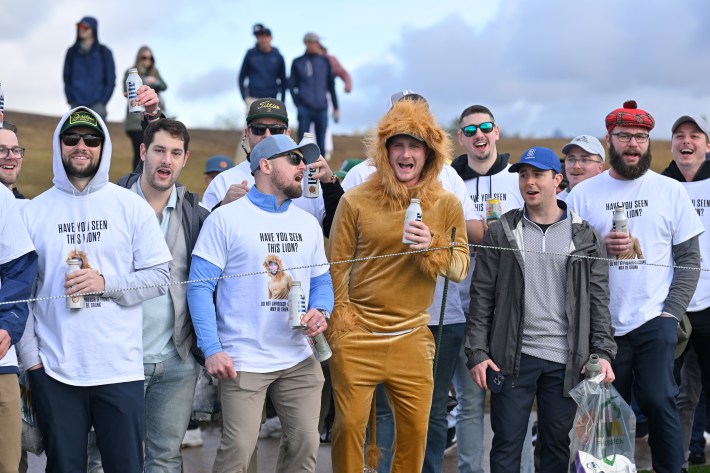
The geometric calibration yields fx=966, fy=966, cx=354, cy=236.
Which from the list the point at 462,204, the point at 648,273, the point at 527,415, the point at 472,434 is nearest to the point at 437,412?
the point at 472,434

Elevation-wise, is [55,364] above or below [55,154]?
below

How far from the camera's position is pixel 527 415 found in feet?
19.9

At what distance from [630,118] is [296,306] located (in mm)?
2836

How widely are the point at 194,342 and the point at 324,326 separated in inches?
30.5

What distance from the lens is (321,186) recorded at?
20.5 ft

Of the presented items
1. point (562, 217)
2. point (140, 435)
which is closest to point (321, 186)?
point (562, 217)

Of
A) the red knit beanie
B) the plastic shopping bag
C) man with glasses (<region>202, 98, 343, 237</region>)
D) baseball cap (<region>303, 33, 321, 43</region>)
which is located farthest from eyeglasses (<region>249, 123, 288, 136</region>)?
baseball cap (<region>303, 33, 321, 43</region>)

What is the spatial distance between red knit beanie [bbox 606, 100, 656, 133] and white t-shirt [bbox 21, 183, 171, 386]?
3.31m

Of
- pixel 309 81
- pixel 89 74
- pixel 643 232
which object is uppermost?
pixel 309 81

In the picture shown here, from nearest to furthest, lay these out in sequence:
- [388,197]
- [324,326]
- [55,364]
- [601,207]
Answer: [55,364] → [324,326] → [388,197] → [601,207]

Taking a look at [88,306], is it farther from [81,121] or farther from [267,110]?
[267,110]

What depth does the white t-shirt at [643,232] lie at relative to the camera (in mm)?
6391

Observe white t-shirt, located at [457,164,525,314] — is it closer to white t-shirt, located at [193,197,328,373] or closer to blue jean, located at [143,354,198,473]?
white t-shirt, located at [193,197,328,373]

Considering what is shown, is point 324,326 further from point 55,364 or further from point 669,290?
point 669,290
